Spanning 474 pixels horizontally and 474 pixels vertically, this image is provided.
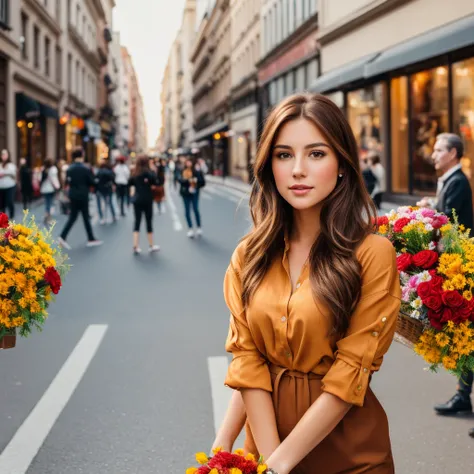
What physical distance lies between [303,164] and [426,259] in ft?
3.56

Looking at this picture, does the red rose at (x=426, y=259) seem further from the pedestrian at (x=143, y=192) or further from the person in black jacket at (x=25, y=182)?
the person in black jacket at (x=25, y=182)

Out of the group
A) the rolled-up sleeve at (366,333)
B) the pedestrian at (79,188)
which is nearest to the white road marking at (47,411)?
the rolled-up sleeve at (366,333)

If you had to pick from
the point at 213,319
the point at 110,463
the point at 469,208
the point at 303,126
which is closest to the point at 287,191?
the point at 303,126

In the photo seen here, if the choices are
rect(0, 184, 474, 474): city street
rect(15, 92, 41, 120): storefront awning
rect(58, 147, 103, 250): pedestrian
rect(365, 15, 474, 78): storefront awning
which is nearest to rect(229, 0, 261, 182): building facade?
rect(15, 92, 41, 120): storefront awning

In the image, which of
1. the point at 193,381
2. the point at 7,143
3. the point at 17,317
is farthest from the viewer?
the point at 7,143

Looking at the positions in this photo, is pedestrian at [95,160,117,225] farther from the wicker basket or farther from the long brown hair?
the long brown hair

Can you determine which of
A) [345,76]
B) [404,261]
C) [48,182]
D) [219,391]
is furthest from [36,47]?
[404,261]

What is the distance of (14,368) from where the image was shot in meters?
7.06

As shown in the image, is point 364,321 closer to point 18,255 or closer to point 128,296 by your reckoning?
point 18,255

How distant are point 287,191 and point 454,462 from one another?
2.91 meters

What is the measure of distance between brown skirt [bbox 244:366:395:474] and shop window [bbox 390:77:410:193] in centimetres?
2172

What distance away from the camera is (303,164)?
236 cm

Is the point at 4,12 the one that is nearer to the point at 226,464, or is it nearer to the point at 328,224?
the point at 328,224

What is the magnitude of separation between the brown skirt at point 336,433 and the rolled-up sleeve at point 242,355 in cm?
5
